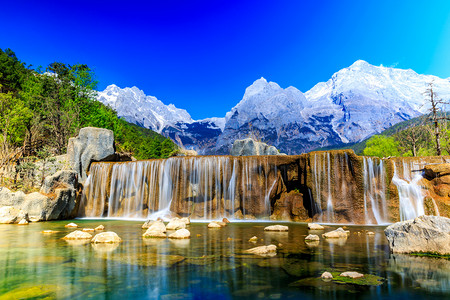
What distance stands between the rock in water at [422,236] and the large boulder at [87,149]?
25.0 metres

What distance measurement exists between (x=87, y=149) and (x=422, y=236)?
1039 inches

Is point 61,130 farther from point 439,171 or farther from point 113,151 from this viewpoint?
point 439,171

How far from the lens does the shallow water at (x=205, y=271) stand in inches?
226

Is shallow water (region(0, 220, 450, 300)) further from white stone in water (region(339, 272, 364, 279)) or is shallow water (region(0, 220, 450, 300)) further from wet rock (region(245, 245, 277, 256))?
white stone in water (region(339, 272, 364, 279))

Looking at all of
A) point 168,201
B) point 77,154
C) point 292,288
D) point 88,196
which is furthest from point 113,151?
point 292,288

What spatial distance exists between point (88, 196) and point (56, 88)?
2324 cm

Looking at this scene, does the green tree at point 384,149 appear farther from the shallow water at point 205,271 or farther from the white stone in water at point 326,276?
the white stone in water at point 326,276

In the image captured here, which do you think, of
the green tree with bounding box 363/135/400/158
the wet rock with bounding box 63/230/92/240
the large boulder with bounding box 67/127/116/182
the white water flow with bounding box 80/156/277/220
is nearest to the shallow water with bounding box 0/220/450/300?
the wet rock with bounding box 63/230/92/240

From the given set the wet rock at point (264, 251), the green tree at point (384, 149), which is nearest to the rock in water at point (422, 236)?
the wet rock at point (264, 251)

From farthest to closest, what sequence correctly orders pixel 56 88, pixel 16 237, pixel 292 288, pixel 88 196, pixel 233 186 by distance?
pixel 56 88
pixel 88 196
pixel 233 186
pixel 16 237
pixel 292 288

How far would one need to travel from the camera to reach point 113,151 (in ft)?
92.8

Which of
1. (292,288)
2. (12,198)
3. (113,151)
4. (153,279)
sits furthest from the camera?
(113,151)

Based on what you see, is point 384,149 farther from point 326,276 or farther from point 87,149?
point 326,276

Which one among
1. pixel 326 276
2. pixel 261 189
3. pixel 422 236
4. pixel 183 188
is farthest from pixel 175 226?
pixel 422 236
